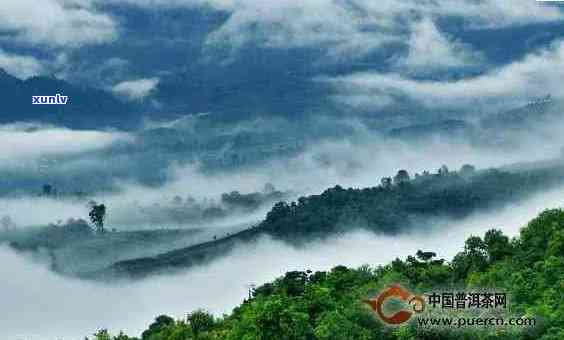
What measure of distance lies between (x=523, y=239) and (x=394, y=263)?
2008 cm

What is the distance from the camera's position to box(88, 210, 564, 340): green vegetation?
59312 millimetres

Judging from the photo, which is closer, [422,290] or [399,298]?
[399,298]

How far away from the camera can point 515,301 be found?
207ft

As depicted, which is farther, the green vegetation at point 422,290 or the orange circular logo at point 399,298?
the orange circular logo at point 399,298

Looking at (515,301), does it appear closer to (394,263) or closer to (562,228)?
(562,228)

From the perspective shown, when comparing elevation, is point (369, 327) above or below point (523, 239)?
below

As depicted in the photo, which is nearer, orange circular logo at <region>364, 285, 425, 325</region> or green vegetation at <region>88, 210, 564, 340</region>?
green vegetation at <region>88, 210, 564, 340</region>

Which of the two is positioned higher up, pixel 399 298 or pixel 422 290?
pixel 422 290

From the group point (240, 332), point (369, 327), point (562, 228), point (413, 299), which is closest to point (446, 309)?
point (413, 299)

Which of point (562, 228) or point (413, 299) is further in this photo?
point (562, 228)

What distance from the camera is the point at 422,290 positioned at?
6950 cm

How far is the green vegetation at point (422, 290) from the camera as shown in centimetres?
5931

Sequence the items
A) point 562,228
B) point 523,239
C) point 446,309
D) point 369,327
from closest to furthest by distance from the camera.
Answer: point 446,309 < point 369,327 < point 562,228 < point 523,239

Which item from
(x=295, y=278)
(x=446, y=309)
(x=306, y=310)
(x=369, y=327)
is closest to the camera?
(x=446, y=309)
